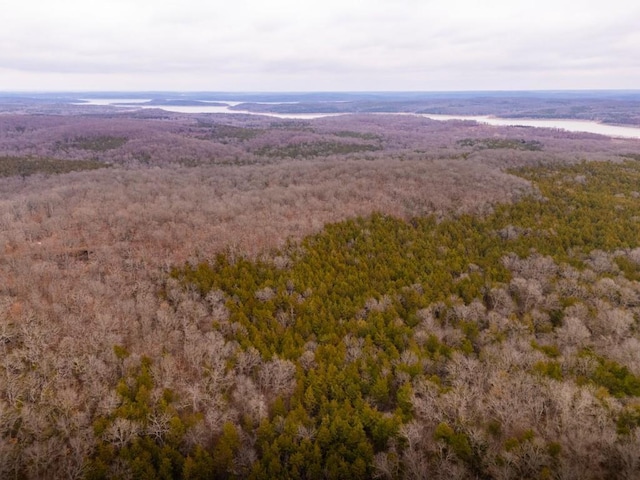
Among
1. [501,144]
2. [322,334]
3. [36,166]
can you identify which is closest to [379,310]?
[322,334]

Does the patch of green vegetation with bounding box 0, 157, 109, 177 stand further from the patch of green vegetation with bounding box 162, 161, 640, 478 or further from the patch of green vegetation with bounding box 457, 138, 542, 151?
the patch of green vegetation with bounding box 457, 138, 542, 151

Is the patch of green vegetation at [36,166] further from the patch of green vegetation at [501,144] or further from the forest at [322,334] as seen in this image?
the patch of green vegetation at [501,144]

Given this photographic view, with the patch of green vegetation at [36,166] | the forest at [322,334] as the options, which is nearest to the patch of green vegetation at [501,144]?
the forest at [322,334]

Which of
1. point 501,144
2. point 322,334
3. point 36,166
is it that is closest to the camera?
point 322,334

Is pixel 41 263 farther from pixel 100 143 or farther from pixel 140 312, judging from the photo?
pixel 100 143

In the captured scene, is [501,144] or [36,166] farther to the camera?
[501,144]

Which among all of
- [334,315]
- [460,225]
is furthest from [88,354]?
[460,225]

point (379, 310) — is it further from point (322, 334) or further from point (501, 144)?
point (501, 144)
